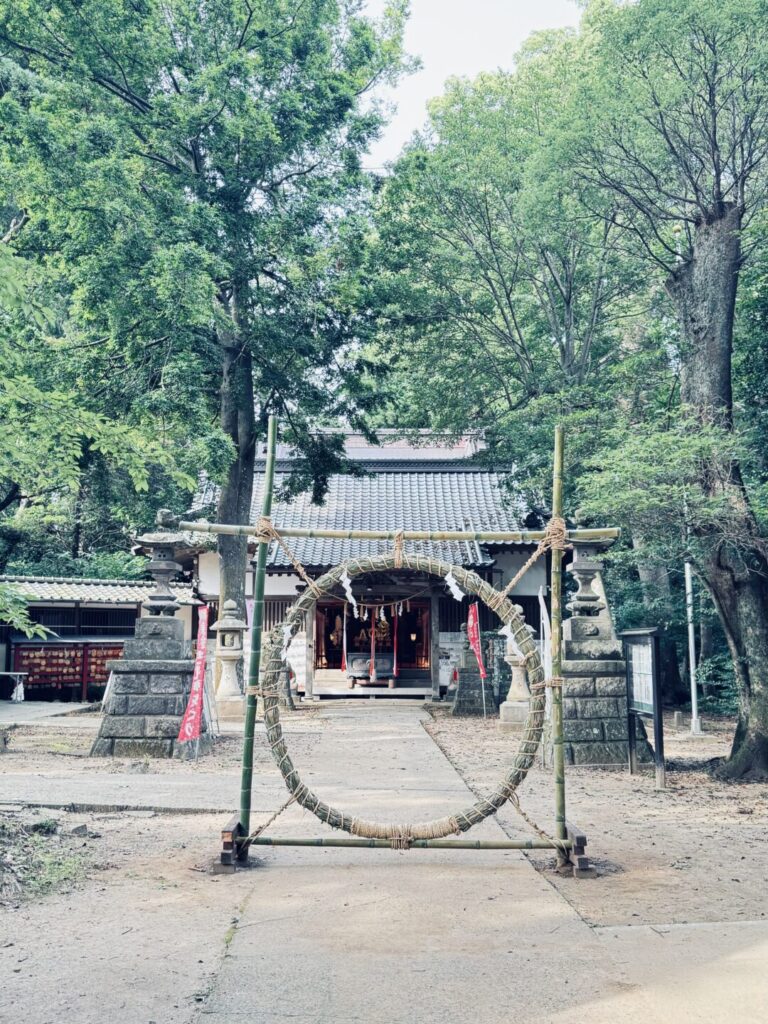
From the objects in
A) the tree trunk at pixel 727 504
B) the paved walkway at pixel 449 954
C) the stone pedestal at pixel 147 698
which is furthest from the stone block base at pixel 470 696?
the paved walkway at pixel 449 954

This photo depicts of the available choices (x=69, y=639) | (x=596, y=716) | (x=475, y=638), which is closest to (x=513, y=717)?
(x=475, y=638)

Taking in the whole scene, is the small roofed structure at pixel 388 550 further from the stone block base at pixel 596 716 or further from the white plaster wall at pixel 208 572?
the stone block base at pixel 596 716

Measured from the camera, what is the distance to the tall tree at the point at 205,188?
42.1 ft

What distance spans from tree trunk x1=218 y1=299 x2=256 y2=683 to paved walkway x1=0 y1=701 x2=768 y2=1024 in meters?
10.4

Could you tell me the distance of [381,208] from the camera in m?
16.6

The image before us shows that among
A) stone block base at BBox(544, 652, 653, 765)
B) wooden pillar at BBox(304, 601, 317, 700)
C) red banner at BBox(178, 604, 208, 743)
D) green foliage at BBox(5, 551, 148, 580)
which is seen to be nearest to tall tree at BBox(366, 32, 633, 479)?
wooden pillar at BBox(304, 601, 317, 700)

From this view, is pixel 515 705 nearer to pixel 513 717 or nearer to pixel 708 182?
pixel 513 717

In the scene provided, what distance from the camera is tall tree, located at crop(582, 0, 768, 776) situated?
8406 mm

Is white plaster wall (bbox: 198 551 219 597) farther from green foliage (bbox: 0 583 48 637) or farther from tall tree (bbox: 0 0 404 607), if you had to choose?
green foliage (bbox: 0 583 48 637)

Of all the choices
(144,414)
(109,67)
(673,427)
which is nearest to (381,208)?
(109,67)

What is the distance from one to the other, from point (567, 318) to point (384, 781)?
35.8 ft

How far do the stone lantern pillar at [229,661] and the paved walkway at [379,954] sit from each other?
29.0 feet

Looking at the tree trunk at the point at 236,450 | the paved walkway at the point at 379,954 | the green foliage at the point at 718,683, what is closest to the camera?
the paved walkway at the point at 379,954

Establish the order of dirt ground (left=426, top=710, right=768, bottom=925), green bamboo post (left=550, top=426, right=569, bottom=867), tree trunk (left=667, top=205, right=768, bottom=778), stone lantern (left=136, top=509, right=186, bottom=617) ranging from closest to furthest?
dirt ground (left=426, top=710, right=768, bottom=925) < green bamboo post (left=550, top=426, right=569, bottom=867) < tree trunk (left=667, top=205, right=768, bottom=778) < stone lantern (left=136, top=509, right=186, bottom=617)
